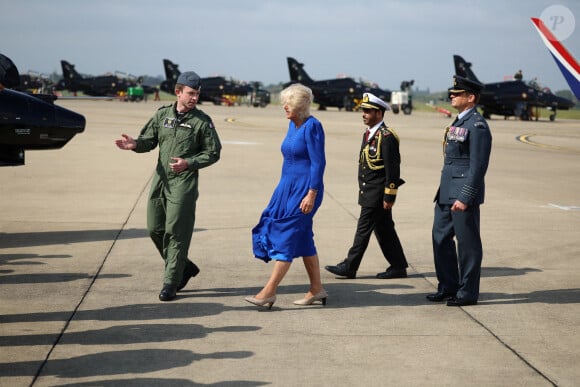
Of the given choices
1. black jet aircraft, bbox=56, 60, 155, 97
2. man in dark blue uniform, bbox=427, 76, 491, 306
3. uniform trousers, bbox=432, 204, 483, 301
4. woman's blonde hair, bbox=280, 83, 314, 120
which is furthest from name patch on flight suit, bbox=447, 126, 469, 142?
black jet aircraft, bbox=56, 60, 155, 97

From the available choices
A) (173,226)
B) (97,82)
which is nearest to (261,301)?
(173,226)

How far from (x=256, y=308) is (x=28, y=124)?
4.19 m

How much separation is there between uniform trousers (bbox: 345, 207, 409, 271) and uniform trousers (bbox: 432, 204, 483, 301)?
2.72ft

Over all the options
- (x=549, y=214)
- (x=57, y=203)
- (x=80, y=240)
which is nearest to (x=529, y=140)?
(x=549, y=214)

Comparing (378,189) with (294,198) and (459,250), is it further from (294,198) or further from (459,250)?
(294,198)

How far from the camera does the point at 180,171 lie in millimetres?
6691

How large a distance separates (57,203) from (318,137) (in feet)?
23.7

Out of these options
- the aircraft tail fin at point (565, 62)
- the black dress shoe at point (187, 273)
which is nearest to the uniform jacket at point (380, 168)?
the black dress shoe at point (187, 273)

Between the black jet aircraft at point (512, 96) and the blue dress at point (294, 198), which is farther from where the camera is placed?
the black jet aircraft at point (512, 96)

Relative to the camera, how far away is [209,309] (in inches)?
257

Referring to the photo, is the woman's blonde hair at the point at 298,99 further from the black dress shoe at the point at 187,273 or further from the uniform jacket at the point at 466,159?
the black dress shoe at the point at 187,273

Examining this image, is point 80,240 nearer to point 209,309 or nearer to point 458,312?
point 209,309

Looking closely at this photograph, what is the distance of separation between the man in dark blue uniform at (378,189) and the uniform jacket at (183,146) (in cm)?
165

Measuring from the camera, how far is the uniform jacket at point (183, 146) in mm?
6832
